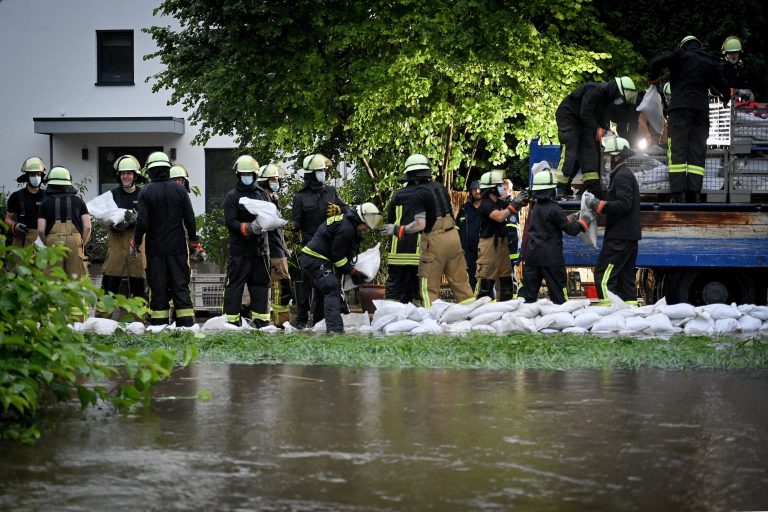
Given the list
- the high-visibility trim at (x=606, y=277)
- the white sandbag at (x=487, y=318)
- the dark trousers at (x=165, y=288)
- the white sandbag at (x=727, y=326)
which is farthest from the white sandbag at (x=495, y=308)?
the dark trousers at (x=165, y=288)

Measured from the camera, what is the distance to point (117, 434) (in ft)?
20.7

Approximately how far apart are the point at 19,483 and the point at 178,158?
86.1 ft

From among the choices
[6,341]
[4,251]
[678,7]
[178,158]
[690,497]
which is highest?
[678,7]

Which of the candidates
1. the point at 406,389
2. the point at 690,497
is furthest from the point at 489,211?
the point at 690,497

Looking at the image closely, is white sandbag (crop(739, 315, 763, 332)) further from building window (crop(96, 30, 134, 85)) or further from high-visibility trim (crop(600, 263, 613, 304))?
building window (crop(96, 30, 134, 85))

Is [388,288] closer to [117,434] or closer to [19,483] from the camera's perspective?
[117,434]

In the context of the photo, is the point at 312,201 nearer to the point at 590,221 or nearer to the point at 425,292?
the point at 425,292

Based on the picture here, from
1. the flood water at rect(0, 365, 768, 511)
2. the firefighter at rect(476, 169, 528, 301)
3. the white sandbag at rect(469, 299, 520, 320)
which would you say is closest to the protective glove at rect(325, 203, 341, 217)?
the white sandbag at rect(469, 299, 520, 320)

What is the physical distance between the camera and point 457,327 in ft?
40.4

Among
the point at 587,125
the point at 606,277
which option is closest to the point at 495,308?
the point at 606,277

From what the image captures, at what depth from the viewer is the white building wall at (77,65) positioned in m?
30.8

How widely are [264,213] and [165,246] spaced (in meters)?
1.13

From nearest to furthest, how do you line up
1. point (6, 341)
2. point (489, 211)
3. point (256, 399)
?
1. point (6, 341)
2. point (256, 399)
3. point (489, 211)

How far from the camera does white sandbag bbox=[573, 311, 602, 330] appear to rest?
1219cm
